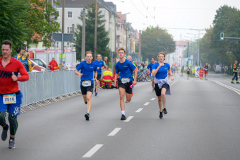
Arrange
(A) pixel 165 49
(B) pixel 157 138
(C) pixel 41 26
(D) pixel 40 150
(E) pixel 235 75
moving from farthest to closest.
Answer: (A) pixel 165 49 < (E) pixel 235 75 < (C) pixel 41 26 < (B) pixel 157 138 < (D) pixel 40 150

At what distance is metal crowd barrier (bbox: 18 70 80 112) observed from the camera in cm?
1415

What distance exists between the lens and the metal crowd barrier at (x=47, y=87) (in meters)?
14.1

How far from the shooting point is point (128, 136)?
8.48 metres

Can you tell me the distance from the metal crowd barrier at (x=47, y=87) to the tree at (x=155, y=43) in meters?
99.1

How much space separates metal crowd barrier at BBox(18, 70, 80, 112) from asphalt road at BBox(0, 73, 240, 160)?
1072mm

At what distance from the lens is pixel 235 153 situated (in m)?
6.75

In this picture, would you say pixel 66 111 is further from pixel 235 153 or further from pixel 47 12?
pixel 47 12

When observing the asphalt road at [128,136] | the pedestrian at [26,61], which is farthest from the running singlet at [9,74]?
the pedestrian at [26,61]

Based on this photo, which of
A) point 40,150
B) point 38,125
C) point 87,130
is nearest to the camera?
point 40,150

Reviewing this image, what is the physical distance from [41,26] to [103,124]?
610 inches

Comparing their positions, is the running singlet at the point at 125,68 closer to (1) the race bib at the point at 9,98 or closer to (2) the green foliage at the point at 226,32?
(1) the race bib at the point at 9,98

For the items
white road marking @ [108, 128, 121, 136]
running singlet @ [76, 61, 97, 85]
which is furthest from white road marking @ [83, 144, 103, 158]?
running singlet @ [76, 61, 97, 85]

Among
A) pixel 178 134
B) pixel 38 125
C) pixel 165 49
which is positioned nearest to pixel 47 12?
pixel 38 125

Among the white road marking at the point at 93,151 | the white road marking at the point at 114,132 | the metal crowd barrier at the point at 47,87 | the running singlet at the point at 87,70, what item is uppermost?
the running singlet at the point at 87,70
